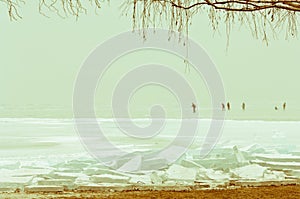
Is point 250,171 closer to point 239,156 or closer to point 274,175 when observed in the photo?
point 274,175

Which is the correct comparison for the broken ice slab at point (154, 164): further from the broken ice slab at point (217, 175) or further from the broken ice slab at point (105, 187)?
the broken ice slab at point (105, 187)

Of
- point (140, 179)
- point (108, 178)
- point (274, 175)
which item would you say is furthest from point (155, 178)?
point (274, 175)

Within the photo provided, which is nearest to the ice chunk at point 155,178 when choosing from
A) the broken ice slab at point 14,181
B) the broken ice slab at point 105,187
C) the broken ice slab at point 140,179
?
the broken ice slab at point 140,179

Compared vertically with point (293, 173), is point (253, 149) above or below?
above

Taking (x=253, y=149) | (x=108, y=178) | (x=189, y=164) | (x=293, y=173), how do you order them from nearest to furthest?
(x=108, y=178) < (x=293, y=173) < (x=189, y=164) < (x=253, y=149)

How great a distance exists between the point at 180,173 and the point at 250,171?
677 mm

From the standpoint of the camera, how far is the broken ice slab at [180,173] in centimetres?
381

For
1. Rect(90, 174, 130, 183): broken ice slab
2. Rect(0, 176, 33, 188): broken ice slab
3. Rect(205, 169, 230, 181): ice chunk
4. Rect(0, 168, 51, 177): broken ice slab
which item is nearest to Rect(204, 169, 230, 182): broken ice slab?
Rect(205, 169, 230, 181): ice chunk

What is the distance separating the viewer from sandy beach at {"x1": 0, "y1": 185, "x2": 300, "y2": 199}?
116 inches

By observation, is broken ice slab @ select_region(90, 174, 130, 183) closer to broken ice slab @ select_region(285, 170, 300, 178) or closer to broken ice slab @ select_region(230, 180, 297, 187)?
broken ice slab @ select_region(230, 180, 297, 187)

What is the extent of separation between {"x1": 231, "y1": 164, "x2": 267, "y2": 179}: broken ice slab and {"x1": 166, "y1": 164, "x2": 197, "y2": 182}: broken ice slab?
0.39m

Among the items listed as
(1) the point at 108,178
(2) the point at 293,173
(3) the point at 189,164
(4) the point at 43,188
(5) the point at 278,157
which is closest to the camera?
(4) the point at 43,188

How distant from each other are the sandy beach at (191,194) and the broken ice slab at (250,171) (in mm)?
699

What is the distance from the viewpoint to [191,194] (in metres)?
3.01
